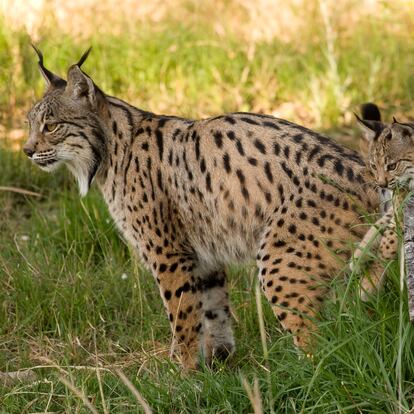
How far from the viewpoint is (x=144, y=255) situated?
5.94m

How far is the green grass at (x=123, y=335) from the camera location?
4.45 meters

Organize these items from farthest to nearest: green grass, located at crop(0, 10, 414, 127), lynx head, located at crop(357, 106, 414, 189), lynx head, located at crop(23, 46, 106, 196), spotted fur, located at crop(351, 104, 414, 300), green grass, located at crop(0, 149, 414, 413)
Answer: green grass, located at crop(0, 10, 414, 127), lynx head, located at crop(23, 46, 106, 196), lynx head, located at crop(357, 106, 414, 189), spotted fur, located at crop(351, 104, 414, 300), green grass, located at crop(0, 149, 414, 413)

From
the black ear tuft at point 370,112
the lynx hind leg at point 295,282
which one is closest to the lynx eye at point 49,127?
the lynx hind leg at point 295,282

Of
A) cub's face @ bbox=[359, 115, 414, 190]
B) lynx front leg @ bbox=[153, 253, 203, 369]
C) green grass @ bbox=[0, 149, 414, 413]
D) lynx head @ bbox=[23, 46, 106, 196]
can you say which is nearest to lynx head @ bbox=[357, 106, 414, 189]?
cub's face @ bbox=[359, 115, 414, 190]

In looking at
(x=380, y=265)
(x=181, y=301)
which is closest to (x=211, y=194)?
(x=181, y=301)

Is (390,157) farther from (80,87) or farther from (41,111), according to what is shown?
(41,111)

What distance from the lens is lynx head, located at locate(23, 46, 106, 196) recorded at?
6.12 meters

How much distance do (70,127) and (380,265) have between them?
218 cm

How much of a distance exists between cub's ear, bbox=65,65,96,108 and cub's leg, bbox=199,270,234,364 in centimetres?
124

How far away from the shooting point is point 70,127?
6156 millimetres

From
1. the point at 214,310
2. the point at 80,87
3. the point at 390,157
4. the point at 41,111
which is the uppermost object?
the point at 80,87

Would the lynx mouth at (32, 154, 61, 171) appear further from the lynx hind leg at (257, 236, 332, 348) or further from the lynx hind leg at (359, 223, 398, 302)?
the lynx hind leg at (359, 223, 398, 302)

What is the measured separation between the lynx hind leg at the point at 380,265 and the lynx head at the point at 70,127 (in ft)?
6.21

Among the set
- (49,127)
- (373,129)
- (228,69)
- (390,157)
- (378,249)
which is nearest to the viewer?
(378,249)
